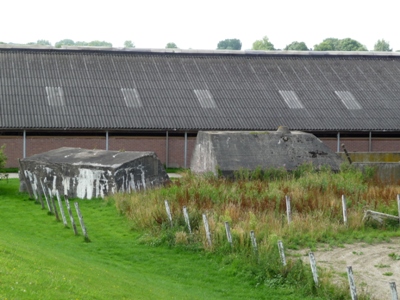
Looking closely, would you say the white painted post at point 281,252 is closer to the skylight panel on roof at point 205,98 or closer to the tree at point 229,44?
the skylight panel on roof at point 205,98

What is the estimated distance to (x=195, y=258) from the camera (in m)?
19.0

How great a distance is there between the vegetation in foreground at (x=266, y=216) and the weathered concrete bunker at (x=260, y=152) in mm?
1343

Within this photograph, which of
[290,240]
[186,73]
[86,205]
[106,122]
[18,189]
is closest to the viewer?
[290,240]

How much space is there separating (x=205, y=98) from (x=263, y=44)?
95.3 metres

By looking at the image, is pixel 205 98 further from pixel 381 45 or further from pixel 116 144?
pixel 381 45

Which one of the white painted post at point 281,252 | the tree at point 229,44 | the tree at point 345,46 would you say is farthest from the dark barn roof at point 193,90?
the tree at point 229,44

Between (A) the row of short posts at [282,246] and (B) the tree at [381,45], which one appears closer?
(A) the row of short posts at [282,246]

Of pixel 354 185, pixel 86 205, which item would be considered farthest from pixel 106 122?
pixel 354 185

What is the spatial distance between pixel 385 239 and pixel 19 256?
11031 mm

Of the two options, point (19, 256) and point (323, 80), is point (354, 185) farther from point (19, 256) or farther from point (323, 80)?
point (323, 80)

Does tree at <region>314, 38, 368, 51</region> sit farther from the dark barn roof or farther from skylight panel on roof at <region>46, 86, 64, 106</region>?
skylight panel on roof at <region>46, 86, 64, 106</region>

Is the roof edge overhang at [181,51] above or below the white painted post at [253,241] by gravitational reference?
above

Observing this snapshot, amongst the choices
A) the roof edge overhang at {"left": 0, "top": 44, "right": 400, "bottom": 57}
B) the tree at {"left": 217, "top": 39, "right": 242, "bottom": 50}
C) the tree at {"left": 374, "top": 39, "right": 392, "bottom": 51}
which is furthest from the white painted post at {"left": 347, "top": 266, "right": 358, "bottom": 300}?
the tree at {"left": 217, "top": 39, "right": 242, "bottom": 50}

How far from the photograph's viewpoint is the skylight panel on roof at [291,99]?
4478 centimetres
